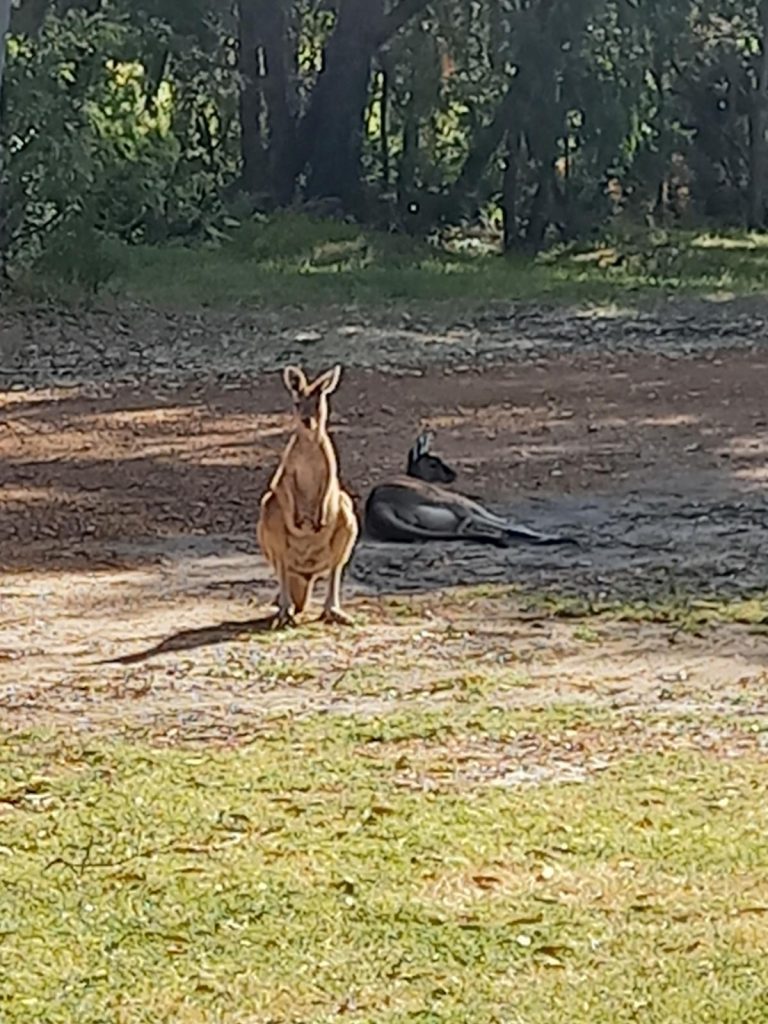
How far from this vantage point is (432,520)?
1051cm

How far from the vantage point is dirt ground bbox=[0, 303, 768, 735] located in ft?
25.0

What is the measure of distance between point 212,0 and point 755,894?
2670 cm

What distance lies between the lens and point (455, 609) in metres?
9.01

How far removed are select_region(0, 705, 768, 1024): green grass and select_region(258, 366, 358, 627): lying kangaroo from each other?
181 centimetres

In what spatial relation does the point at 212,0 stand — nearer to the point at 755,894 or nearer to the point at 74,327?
the point at 74,327

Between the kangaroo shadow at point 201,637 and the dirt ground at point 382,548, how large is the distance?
Result: 20mm

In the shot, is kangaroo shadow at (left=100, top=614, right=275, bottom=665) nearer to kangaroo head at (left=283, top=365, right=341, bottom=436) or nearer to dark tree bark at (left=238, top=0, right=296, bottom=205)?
kangaroo head at (left=283, top=365, right=341, bottom=436)

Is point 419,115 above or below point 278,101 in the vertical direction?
below

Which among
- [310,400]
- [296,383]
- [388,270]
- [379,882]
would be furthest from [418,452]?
[388,270]

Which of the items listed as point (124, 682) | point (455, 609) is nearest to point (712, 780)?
point (124, 682)

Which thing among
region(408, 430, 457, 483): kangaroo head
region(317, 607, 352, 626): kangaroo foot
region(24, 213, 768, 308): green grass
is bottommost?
region(317, 607, 352, 626): kangaroo foot

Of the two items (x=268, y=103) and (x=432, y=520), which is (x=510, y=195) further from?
(x=432, y=520)

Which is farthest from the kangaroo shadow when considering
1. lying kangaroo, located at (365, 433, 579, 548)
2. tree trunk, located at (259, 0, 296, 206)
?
tree trunk, located at (259, 0, 296, 206)

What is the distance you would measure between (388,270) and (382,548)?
14.5m
